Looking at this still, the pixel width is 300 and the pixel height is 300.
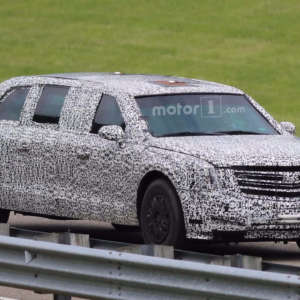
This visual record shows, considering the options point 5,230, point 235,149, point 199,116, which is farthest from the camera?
point 199,116

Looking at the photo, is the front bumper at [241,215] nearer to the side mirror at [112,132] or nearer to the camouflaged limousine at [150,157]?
the camouflaged limousine at [150,157]

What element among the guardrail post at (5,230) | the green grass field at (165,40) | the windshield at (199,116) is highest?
the green grass field at (165,40)

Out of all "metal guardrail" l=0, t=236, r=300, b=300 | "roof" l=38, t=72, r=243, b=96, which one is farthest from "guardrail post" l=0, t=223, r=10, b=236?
"roof" l=38, t=72, r=243, b=96

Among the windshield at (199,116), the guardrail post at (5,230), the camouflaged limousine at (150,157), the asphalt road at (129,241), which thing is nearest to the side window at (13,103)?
the camouflaged limousine at (150,157)

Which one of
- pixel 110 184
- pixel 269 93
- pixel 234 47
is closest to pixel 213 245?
pixel 110 184

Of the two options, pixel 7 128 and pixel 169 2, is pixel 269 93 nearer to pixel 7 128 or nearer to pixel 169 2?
pixel 169 2

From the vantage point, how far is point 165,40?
4962 cm

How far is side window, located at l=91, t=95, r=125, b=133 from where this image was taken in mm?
13961

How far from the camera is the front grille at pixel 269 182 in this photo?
12508 millimetres

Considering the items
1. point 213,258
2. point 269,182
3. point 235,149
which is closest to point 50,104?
point 235,149

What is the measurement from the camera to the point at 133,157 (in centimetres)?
1325

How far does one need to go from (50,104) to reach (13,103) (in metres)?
0.73

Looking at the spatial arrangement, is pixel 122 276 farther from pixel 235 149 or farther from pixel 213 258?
pixel 235 149

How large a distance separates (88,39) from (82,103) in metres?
36.0
